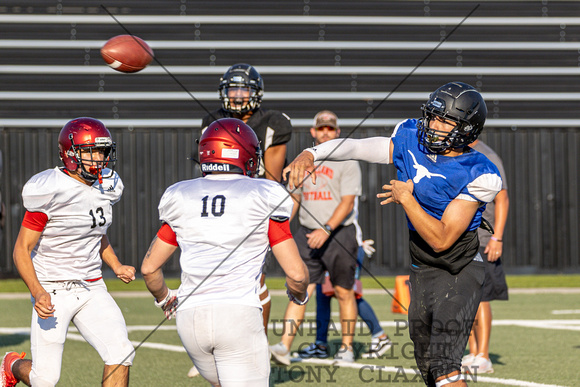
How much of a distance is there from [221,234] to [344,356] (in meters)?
4.05

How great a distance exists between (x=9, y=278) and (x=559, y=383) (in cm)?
1308

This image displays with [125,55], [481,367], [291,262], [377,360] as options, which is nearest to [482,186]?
[291,262]

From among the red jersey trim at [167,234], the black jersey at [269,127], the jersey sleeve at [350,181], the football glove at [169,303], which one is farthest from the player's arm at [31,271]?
the jersey sleeve at [350,181]

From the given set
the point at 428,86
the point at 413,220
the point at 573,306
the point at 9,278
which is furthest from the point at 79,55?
the point at 413,220

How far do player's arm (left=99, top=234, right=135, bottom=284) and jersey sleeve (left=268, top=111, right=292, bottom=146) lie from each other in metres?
1.72

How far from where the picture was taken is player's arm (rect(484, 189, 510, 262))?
7594mm

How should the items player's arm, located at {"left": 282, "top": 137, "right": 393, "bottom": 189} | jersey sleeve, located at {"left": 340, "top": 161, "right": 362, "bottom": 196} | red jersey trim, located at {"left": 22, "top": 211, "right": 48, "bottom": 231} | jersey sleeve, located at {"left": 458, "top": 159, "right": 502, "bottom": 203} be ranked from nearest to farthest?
player's arm, located at {"left": 282, "top": 137, "right": 393, "bottom": 189}, jersey sleeve, located at {"left": 458, "top": 159, "right": 502, "bottom": 203}, red jersey trim, located at {"left": 22, "top": 211, "right": 48, "bottom": 231}, jersey sleeve, located at {"left": 340, "top": 161, "right": 362, "bottom": 196}

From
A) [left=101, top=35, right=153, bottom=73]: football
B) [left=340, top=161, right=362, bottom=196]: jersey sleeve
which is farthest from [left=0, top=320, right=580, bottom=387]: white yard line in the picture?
[left=101, top=35, right=153, bottom=73]: football

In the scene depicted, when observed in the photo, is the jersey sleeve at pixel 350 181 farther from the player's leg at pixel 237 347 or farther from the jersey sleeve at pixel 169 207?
the player's leg at pixel 237 347

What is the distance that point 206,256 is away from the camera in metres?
4.09

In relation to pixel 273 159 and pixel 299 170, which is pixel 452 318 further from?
pixel 273 159

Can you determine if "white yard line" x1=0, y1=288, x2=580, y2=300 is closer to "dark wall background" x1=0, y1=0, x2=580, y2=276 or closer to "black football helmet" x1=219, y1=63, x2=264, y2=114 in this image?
"dark wall background" x1=0, y1=0, x2=580, y2=276

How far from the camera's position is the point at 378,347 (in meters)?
8.27

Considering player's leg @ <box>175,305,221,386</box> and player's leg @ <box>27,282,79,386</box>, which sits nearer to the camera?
player's leg @ <box>175,305,221,386</box>
